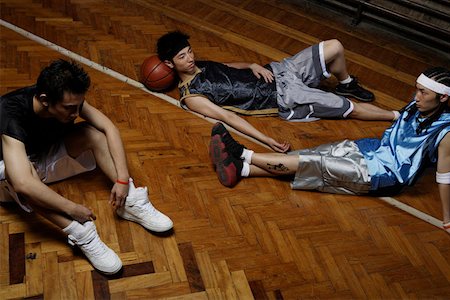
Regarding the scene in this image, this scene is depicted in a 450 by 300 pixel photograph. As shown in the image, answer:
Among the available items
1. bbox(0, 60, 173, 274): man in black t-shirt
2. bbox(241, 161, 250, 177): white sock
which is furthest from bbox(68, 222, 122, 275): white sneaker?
bbox(241, 161, 250, 177): white sock

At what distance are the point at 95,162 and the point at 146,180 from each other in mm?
302

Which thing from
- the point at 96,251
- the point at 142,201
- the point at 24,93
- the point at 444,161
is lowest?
the point at 96,251

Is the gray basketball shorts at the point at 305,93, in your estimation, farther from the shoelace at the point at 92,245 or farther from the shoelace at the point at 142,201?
the shoelace at the point at 92,245

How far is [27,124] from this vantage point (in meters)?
2.40

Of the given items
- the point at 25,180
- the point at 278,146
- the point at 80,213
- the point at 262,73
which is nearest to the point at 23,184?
the point at 25,180

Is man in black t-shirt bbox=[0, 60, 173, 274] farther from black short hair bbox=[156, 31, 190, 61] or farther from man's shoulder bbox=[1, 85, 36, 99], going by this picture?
black short hair bbox=[156, 31, 190, 61]

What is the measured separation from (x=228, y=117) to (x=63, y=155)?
3.50ft

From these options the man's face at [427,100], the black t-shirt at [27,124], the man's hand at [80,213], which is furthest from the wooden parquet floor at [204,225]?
the man's face at [427,100]

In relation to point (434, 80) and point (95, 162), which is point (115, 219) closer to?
point (95, 162)

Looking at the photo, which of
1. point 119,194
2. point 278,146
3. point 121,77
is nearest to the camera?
point 119,194

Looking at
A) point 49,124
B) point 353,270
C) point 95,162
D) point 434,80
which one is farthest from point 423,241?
point 49,124

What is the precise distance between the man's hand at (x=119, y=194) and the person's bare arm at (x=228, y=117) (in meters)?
0.94

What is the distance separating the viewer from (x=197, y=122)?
11.1ft

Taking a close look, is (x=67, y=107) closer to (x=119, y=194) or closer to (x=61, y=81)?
(x=61, y=81)
